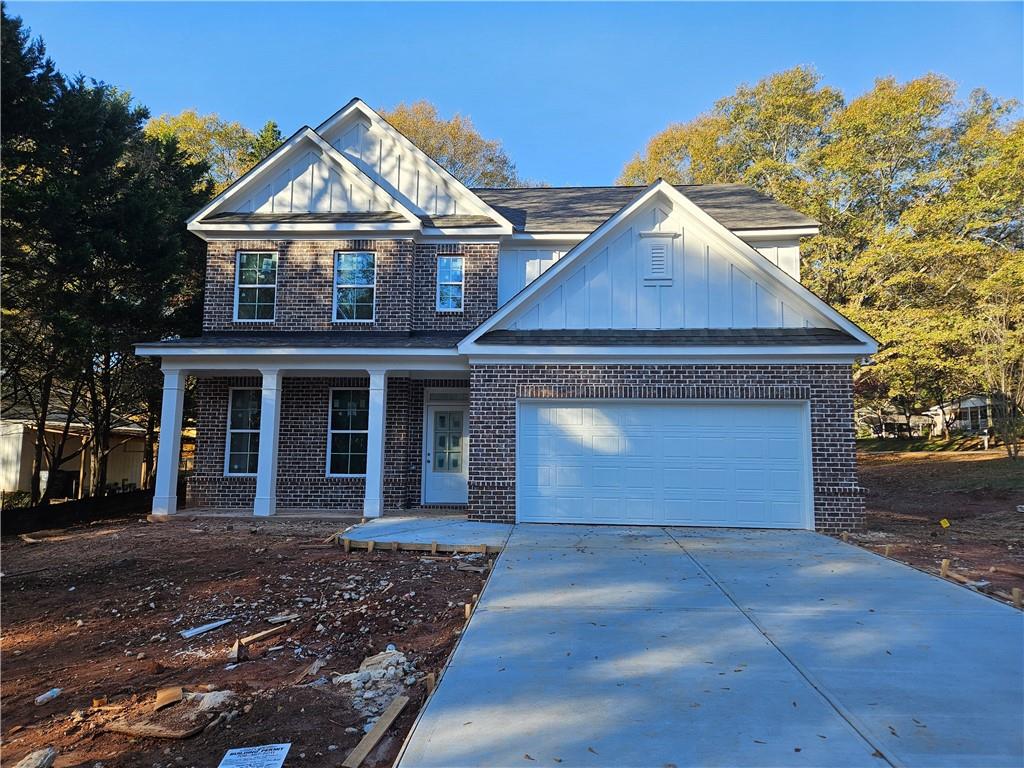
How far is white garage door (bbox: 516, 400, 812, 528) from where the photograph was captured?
1030 centimetres

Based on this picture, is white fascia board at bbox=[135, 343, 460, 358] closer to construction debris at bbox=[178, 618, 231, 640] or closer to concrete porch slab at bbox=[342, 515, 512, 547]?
concrete porch slab at bbox=[342, 515, 512, 547]

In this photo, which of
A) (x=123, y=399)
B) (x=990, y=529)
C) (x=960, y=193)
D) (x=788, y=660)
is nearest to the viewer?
(x=788, y=660)

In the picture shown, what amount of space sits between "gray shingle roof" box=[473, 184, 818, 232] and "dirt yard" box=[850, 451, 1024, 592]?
666cm

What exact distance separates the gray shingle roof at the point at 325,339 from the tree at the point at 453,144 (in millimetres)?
21415

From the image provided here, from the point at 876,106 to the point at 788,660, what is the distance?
2471 cm

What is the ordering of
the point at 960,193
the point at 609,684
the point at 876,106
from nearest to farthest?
1. the point at 609,684
2. the point at 960,193
3. the point at 876,106

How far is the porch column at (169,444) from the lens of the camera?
483 inches

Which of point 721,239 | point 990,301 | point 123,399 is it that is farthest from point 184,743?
point 990,301

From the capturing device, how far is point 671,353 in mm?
10445

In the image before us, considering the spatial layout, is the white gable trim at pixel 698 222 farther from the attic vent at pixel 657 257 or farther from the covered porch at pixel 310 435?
the covered porch at pixel 310 435

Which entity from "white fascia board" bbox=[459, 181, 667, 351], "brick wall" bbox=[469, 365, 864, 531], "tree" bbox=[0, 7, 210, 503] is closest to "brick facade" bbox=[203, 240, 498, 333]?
"tree" bbox=[0, 7, 210, 503]

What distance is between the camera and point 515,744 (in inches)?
128

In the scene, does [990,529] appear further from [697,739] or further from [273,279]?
[273,279]

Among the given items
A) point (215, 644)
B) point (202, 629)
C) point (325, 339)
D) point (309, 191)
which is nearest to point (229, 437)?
point (325, 339)
